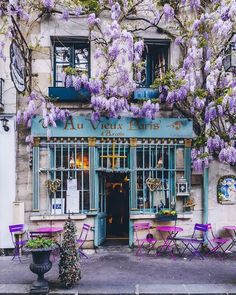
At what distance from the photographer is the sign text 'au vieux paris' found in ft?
38.1

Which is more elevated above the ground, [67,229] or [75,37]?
[75,37]

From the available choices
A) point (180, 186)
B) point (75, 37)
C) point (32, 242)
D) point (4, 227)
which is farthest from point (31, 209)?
point (75, 37)

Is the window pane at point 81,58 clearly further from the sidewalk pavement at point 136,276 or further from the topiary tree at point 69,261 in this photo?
the topiary tree at point 69,261

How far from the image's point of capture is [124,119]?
1181cm

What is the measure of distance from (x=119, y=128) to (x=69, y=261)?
4.81 m

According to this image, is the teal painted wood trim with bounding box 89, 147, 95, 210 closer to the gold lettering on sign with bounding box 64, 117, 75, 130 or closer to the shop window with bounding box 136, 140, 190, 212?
the gold lettering on sign with bounding box 64, 117, 75, 130

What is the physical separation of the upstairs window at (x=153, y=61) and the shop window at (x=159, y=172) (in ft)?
7.08

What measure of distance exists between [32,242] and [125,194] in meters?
7.18

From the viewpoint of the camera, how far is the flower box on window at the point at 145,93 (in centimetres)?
1176

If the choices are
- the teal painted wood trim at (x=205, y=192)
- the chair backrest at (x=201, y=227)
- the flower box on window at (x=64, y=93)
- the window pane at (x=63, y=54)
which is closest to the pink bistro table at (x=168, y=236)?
the chair backrest at (x=201, y=227)

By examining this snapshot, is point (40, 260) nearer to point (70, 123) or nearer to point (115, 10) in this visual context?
point (70, 123)

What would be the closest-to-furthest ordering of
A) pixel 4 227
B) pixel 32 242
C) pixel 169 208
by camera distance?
pixel 32 242 → pixel 4 227 → pixel 169 208

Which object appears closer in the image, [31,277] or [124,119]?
[31,277]

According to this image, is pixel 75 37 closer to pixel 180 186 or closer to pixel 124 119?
pixel 124 119
